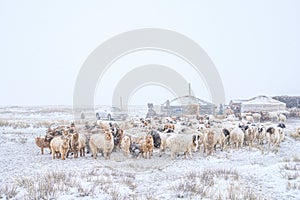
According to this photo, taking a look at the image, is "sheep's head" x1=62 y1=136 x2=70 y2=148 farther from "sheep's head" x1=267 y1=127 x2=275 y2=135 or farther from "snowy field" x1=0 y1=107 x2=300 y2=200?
"sheep's head" x1=267 y1=127 x2=275 y2=135

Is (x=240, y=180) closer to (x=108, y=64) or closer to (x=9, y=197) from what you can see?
(x=9, y=197)

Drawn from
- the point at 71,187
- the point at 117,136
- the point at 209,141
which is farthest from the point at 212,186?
the point at 117,136

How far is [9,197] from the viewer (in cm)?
673

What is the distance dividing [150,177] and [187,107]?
29664 mm

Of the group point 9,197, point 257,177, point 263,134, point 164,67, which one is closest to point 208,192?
point 257,177

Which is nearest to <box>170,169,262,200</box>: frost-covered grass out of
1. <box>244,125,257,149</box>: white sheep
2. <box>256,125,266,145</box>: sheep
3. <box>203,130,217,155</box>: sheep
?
<box>203,130,217,155</box>: sheep

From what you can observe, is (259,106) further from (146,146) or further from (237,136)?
(146,146)

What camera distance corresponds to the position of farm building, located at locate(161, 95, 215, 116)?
37688mm

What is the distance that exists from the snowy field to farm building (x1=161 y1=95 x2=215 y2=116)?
2408 centimetres

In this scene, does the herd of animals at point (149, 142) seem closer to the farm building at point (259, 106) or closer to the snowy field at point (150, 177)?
the snowy field at point (150, 177)

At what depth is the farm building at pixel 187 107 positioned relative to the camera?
124ft

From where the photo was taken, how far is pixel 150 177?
9.25 m

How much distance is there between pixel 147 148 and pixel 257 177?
5.43 meters

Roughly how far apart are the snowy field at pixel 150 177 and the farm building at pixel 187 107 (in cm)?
2408
